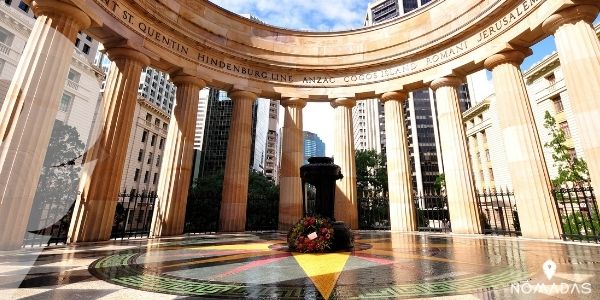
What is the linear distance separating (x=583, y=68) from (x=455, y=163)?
6604 mm

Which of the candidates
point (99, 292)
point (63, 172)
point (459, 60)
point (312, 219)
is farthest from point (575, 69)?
point (63, 172)

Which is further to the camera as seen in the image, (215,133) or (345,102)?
(215,133)

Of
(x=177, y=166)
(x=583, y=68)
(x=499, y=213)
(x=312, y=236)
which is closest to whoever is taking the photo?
(x=312, y=236)

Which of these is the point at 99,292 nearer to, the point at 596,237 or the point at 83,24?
the point at 83,24

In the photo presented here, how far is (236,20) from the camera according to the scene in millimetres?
20062

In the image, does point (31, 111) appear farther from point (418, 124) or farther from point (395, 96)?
point (418, 124)

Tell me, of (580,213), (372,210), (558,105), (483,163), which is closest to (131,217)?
(372,210)

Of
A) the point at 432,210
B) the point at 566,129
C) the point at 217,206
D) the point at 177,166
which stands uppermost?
the point at 566,129

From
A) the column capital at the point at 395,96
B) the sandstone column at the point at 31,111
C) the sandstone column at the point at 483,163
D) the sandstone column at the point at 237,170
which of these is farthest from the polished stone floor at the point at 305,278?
the sandstone column at the point at 483,163

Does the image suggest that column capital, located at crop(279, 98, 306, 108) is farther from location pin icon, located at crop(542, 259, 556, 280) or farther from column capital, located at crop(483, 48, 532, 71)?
location pin icon, located at crop(542, 259, 556, 280)

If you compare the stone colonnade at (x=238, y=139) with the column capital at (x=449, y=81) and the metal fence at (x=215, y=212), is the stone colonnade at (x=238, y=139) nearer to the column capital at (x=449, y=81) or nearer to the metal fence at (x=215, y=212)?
the column capital at (x=449, y=81)

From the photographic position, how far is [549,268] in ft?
17.5

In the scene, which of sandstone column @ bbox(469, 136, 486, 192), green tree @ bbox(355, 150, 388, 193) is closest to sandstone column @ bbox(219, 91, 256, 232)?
green tree @ bbox(355, 150, 388, 193)

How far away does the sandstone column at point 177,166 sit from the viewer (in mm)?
14711
